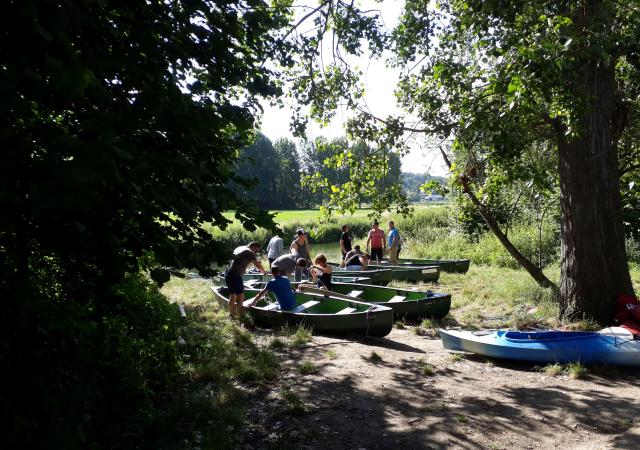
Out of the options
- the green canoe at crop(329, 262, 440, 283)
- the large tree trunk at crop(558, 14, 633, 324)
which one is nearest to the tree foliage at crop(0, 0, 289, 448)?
the large tree trunk at crop(558, 14, 633, 324)

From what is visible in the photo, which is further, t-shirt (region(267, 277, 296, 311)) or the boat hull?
the boat hull

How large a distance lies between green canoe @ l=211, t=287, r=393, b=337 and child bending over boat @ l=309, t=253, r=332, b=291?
70 centimetres

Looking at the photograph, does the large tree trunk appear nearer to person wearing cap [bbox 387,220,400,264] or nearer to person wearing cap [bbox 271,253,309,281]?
person wearing cap [bbox 271,253,309,281]

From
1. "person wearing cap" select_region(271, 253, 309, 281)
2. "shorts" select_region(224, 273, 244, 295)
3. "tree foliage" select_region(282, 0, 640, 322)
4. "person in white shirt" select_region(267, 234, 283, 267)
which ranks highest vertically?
"tree foliage" select_region(282, 0, 640, 322)

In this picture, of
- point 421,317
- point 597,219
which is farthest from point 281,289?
point 597,219

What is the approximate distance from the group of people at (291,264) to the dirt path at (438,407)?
2009mm

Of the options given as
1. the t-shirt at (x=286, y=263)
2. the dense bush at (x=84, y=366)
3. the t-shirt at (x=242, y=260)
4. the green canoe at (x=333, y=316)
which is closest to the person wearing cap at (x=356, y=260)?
the t-shirt at (x=286, y=263)

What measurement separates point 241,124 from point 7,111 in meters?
1.85

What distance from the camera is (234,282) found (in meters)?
10.0

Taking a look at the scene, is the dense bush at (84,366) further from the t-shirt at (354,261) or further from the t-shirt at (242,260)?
the t-shirt at (354,261)

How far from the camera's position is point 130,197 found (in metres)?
2.92

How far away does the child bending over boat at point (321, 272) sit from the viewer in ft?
38.1

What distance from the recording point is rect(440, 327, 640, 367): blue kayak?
7199 mm

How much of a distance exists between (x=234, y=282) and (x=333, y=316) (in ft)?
7.24
